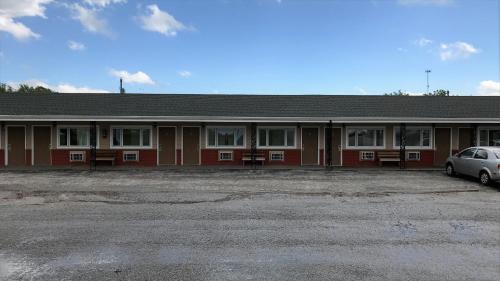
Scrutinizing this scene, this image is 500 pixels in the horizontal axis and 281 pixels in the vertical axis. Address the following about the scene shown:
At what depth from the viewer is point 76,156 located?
21016 millimetres

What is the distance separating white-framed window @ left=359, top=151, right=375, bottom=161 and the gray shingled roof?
1860 millimetres

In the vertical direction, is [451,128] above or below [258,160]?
above

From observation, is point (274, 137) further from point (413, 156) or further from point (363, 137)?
point (413, 156)

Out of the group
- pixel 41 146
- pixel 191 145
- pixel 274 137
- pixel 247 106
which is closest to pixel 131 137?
pixel 191 145

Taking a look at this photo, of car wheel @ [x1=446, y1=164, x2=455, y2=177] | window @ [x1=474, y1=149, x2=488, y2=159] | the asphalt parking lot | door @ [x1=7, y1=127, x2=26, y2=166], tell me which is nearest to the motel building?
door @ [x1=7, y1=127, x2=26, y2=166]

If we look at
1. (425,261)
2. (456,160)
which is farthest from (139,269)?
(456,160)

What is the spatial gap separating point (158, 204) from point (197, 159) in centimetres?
1088

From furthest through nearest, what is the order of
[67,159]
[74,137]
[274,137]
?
[274,137] → [74,137] → [67,159]

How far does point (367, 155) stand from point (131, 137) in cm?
1179

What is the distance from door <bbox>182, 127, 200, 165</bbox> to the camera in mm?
21438

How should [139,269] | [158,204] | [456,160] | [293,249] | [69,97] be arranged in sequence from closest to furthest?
[139,269] → [293,249] → [158,204] → [456,160] → [69,97]

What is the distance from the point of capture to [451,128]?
2161cm

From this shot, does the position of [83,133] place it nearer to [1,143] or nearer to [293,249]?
[1,143]

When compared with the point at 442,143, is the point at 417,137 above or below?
above
